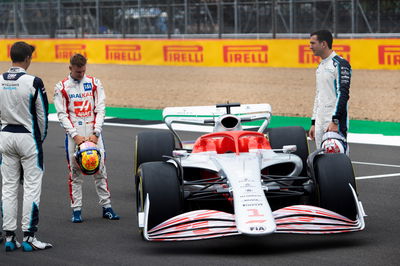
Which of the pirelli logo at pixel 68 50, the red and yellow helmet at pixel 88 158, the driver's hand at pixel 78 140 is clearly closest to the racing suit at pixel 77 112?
the driver's hand at pixel 78 140

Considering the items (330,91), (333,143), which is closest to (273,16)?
(330,91)

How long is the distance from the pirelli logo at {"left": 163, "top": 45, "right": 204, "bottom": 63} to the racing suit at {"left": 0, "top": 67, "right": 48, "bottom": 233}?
14153 mm

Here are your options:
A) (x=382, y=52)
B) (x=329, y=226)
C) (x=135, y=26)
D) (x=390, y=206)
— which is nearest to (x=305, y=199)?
(x=390, y=206)

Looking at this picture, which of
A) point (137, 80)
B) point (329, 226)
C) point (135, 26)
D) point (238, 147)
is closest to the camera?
point (329, 226)

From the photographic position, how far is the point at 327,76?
925 centimetres

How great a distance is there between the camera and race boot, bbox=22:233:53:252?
7762mm

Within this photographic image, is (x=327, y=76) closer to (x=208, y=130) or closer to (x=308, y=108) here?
(x=208, y=130)

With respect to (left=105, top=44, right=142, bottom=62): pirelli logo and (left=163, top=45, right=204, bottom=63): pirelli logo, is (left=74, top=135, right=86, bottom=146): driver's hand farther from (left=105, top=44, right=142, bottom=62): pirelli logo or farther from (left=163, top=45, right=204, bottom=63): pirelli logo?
(left=105, top=44, right=142, bottom=62): pirelli logo

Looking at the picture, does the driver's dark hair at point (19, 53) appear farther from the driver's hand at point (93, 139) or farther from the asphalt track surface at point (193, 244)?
the asphalt track surface at point (193, 244)

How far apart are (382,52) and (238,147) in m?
10.3

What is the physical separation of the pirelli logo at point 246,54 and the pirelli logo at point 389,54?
3.16 metres

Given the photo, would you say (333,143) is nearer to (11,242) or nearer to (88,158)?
(88,158)

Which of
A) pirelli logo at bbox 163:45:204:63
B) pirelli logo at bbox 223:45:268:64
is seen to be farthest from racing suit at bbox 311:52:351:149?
pirelli logo at bbox 163:45:204:63

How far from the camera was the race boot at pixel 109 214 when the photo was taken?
30.1 feet
